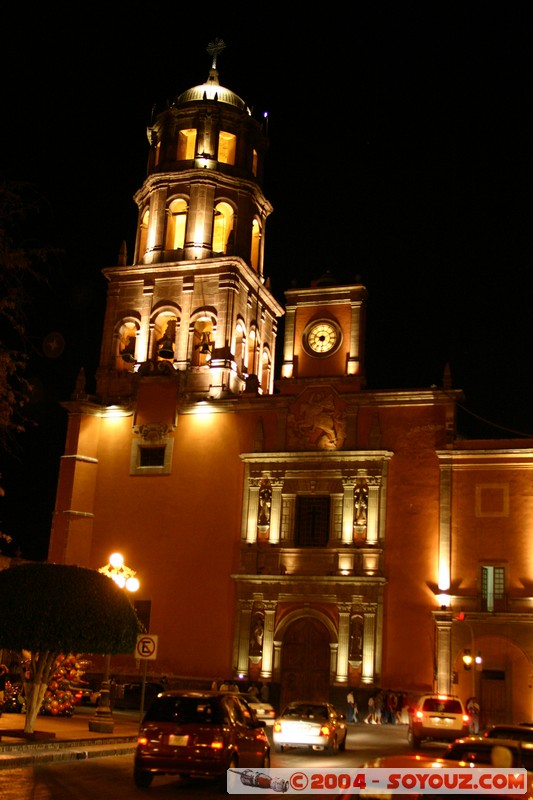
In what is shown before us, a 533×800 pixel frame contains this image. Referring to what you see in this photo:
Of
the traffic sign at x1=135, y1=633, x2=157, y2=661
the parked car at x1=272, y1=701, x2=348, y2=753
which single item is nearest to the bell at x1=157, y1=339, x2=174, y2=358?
the traffic sign at x1=135, y1=633, x2=157, y2=661

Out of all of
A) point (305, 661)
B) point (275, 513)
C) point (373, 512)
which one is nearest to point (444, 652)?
point (305, 661)

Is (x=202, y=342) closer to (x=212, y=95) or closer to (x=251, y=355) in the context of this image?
(x=251, y=355)

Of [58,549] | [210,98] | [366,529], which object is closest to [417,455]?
[366,529]

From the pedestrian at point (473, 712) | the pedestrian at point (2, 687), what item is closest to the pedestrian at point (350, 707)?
the pedestrian at point (473, 712)

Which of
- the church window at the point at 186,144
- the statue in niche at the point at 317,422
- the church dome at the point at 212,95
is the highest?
the church dome at the point at 212,95

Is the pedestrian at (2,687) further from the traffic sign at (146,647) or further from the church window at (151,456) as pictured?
the church window at (151,456)

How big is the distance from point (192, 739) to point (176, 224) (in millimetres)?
32336

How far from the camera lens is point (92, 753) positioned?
706 inches

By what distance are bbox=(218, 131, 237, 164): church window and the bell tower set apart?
0.05m

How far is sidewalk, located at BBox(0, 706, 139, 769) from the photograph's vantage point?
16.5 metres

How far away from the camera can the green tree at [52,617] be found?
1820cm

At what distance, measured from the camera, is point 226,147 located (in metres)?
44.1

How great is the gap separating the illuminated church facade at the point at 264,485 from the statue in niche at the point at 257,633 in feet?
0.27

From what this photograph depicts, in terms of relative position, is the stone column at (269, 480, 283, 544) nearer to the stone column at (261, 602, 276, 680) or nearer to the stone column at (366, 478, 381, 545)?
the stone column at (261, 602, 276, 680)
